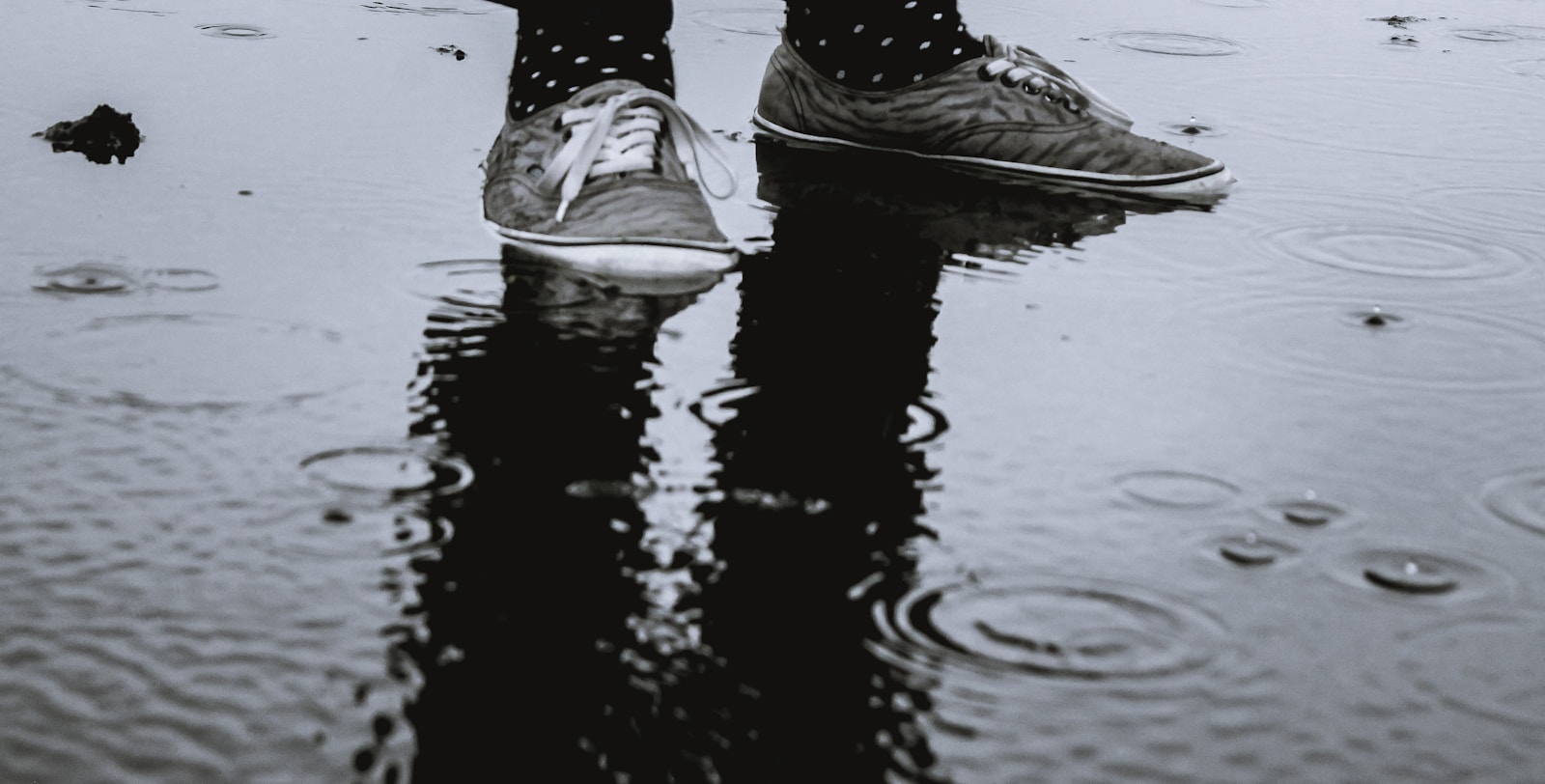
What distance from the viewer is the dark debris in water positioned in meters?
2.45

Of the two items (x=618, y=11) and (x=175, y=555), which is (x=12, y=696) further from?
(x=618, y=11)

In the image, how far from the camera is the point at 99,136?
8.09 feet

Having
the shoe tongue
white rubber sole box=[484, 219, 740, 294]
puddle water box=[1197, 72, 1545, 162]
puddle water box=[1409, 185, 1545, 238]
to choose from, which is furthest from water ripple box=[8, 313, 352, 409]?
puddle water box=[1197, 72, 1545, 162]

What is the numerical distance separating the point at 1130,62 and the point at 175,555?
306 cm

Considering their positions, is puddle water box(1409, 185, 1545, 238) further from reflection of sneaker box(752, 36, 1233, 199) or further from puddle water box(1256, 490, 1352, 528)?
puddle water box(1256, 490, 1352, 528)

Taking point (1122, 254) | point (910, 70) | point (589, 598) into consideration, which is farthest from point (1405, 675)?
point (910, 70)

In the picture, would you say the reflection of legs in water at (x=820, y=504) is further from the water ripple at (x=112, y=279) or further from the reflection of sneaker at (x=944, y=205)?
the water ripple at (x=112, y=279)

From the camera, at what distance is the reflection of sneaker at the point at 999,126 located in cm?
266

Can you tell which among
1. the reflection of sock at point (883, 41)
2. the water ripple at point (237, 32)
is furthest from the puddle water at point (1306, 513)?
the water ripple at point (237, 32)

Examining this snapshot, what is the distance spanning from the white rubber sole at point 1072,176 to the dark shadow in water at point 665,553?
76 centimetres

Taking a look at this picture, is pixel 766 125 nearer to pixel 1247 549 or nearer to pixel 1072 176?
pixel 1072 176

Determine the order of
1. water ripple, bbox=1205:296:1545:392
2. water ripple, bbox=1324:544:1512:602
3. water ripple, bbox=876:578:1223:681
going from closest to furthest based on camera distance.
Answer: water ripple, bbox=876:578:1223:681, water ripple, bbox=1324:544:1512:602, water ripple, bbox=1205:296:1545:392

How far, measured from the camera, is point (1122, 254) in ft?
7.44

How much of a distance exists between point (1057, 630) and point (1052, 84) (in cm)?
179
